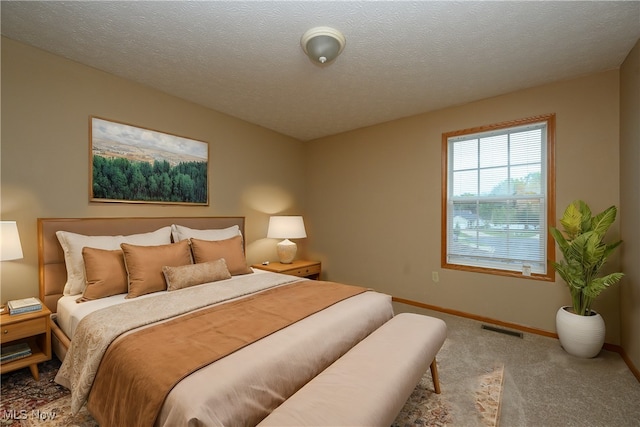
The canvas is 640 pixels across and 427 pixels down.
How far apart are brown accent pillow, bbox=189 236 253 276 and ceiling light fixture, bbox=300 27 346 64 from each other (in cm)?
195

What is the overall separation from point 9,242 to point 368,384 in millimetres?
2492

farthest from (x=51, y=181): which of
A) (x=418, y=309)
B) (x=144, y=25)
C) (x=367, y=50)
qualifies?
(x=418, y=309)

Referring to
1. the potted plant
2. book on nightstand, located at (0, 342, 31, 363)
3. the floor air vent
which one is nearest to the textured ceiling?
the potted plant

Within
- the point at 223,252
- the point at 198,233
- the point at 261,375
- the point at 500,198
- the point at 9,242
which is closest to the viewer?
the point at 261,375

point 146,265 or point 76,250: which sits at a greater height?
point 76,250

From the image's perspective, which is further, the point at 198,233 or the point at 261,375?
the point at 198,233

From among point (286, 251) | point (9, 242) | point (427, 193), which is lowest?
point (286, 251)

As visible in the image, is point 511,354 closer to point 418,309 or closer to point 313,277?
point 418,309

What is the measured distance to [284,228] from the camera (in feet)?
13.3

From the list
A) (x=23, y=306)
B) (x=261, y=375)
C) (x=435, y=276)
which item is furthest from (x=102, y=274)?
(x=435, y=276)

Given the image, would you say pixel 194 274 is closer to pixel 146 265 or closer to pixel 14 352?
pixel 146 265

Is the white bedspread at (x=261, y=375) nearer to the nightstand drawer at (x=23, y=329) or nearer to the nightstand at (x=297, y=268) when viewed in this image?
the nightstand drawer at (x=23, y=329)

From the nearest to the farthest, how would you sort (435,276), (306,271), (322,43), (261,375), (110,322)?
(261,375) < (110,322) < (322,43) < (435,276) < (306,271)

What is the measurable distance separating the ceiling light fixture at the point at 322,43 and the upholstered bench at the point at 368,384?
2.06m
